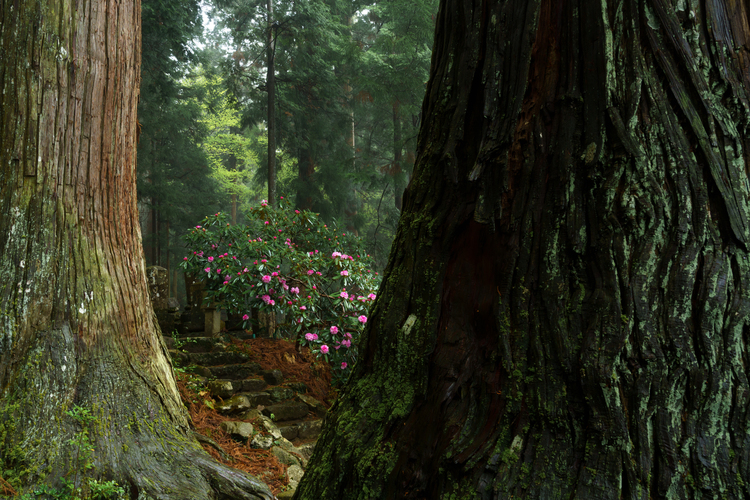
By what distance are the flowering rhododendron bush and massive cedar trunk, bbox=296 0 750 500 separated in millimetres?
3744

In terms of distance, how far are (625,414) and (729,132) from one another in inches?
27.6

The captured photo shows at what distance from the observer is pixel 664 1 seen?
1138 mm

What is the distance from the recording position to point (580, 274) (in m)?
1.15

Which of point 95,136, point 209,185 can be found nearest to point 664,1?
point 95,136

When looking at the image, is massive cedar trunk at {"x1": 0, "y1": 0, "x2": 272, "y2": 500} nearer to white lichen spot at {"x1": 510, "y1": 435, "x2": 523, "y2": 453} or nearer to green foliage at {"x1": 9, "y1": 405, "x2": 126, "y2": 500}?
green foliage at {"x1": 9, "y1": 405, "x2": 126, "y2": 500}

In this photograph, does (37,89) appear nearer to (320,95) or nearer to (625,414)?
(625,414)

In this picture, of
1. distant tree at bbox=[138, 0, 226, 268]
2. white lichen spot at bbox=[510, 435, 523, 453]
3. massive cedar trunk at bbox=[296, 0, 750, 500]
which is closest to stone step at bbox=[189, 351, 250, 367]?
massive cedar trunk at bbox=[296, 0, 750, 500]

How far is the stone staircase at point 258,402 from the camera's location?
3902 millimetres

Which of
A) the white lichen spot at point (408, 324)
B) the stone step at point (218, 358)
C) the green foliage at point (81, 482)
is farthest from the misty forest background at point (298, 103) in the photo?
the white lichen spot at point (408, 324)

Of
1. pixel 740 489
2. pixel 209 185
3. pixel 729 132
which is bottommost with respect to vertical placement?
pixel 740 489

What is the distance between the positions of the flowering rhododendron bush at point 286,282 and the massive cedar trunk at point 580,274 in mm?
3744

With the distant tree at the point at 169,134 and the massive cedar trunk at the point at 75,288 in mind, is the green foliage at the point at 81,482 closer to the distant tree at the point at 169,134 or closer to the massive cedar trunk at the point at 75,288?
the massive cedar trunk at the point at 75,288

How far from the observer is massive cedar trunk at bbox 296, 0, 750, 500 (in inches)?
40.7

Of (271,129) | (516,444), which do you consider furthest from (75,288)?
(271,129)
